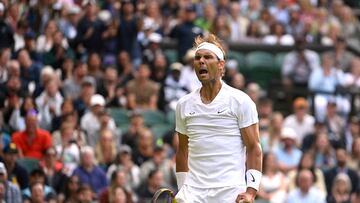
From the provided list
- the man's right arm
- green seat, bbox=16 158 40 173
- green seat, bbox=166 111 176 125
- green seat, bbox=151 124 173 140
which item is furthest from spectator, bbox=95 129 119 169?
the man's right arm

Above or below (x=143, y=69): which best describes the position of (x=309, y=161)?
below

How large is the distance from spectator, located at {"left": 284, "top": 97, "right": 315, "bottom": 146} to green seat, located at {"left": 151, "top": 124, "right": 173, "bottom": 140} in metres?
2.24

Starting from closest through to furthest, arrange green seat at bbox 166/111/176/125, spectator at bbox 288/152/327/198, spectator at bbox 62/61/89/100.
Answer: spectator at bbox 288/152/327/198 < spectator at bbox 62/61/89/100 < green seat at bbox 166/111/176/125

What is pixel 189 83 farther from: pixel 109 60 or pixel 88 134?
pixel 88 134

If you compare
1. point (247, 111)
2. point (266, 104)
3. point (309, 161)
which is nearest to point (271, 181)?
point (309, 161)

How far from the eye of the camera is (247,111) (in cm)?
1084

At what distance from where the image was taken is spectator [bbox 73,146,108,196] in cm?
1662

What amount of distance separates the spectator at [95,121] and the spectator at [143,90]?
161 cm

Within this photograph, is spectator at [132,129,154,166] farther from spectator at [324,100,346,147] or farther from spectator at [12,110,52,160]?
spectator at [324,100,346,147]

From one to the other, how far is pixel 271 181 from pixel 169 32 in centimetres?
523

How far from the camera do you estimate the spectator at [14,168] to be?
1566cm

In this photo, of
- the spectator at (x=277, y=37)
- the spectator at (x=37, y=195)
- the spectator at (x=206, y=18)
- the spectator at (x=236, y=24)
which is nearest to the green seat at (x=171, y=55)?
the spectator at (x=206, y=18)

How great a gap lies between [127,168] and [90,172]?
68cm

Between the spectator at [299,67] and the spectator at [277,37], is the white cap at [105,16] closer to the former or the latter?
the spectator at [299,67]
